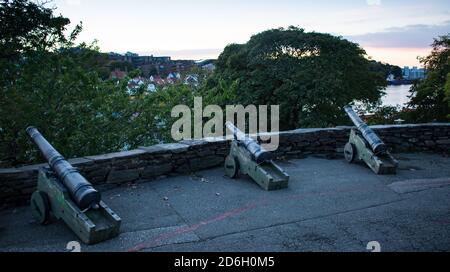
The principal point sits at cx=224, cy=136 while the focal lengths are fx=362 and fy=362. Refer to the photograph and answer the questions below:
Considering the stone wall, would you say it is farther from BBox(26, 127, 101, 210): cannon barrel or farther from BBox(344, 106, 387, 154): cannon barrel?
BBox(344, 106, 387, 154): cannon barrel

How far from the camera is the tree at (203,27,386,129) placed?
1867 centimetres

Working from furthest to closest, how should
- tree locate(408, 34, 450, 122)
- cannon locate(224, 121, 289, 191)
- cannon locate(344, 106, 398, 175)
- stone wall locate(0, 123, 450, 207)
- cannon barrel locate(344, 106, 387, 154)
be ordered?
tree locate(408, 34, 450, 122) → cannon barrel locate(344, 106, 387, 154) → cannon locate(344, 106, 398, 175) → cannon locate(224, 121, 289, 191) → stone wall locate(0, 123, 450, 207)

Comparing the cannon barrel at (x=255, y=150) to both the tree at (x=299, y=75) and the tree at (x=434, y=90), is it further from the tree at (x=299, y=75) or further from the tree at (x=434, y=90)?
the tree at (x=434, y=90)

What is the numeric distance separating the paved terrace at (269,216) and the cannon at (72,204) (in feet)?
0.51

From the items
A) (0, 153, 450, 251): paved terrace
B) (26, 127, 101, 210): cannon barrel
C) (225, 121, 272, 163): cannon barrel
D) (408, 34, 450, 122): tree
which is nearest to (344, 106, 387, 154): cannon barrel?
(0, 153, 450, 251): paved terrace

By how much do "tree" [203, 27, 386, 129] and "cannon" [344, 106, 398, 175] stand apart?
947cm

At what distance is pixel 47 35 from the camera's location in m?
7.25

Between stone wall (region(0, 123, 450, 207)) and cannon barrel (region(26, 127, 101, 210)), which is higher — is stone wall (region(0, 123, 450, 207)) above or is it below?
below

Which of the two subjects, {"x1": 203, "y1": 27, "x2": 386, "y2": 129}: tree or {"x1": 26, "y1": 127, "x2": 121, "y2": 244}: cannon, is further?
{"x1": 203, "y1": 27, "x2": 386, "y2": 129}: tree

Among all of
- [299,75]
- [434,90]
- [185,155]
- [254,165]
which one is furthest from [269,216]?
[434,90]

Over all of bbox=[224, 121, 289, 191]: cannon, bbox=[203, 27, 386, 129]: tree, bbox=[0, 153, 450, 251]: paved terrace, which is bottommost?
bbox=[0, 153, 450, 251]: paved terrace

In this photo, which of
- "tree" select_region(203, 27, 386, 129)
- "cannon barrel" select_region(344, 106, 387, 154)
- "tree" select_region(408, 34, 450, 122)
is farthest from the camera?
"tree" select_region(408, 34, 450, 122)

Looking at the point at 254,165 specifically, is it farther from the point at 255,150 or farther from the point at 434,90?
the point at 434,90

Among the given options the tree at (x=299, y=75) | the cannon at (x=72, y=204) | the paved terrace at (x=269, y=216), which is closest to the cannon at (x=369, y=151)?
the paved terrace at (x=269, y=216)
